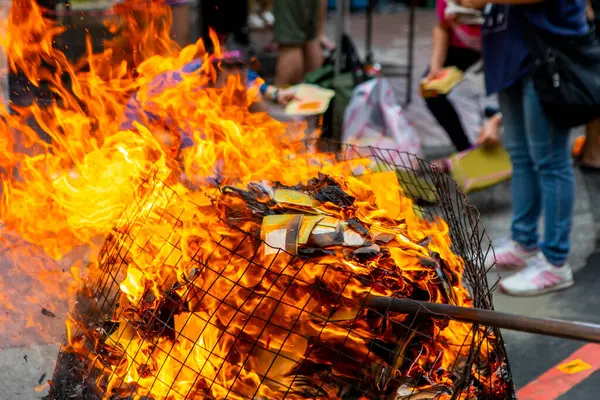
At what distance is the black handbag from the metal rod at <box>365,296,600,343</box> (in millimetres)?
2145

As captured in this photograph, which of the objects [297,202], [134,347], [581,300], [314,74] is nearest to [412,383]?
[297,202]

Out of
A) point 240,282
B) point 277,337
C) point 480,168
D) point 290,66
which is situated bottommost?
point 480,168

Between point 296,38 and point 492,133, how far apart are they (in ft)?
7.71

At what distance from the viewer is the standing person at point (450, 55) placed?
548 cm

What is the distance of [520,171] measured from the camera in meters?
4.24

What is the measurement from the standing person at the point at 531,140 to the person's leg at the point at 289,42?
294 cm

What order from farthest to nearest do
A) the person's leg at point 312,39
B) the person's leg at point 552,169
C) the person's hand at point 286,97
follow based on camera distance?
the person's leg at point 312,39
the person's hand at point 286,97
the person's leg at point 552,169

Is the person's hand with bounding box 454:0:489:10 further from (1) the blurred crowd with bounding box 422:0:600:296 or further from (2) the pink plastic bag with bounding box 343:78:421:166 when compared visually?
(2) the pink plastic bag with bounding box 343:78:421:166

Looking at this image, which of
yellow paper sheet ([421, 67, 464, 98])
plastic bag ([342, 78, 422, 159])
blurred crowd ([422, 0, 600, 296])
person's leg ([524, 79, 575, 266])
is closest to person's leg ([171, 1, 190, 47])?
plastic bag ([342, 78, 422, 159])

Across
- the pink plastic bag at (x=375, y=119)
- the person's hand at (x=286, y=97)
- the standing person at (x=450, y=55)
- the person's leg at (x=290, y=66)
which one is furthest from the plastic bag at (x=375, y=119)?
the person's leg at (x=290, y=66)

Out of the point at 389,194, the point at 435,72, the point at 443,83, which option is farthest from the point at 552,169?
the point at 435,72

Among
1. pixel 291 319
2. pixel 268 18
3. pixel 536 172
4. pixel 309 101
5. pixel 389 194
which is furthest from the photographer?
pixel 268 18

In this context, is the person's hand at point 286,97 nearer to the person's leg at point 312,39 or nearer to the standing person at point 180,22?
the standing person at point 180,22

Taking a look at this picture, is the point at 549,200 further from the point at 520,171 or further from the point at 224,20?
the point at 224,20
